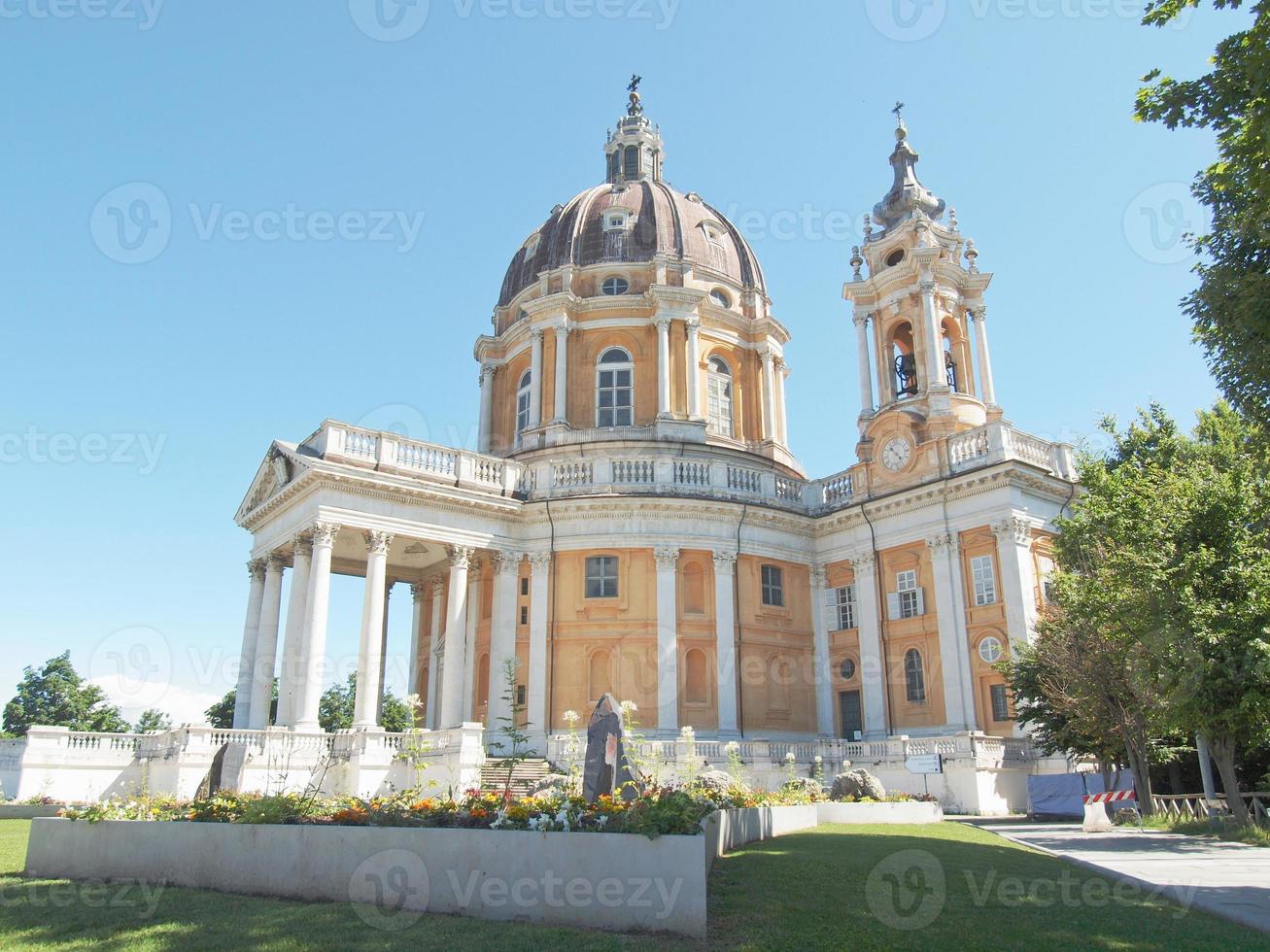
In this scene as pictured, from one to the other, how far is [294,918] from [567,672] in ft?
76.6

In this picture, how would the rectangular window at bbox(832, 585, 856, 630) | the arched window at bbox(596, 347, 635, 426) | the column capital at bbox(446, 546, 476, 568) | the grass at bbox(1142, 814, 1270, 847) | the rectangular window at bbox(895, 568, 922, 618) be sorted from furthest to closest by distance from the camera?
the arched window at bbox(596, 347, 635, 426), the rectangular window at bbox(832, 585, 856, 630), the rectangular window at bbox(895, 568, 922, 618), the column capital at bbox(446, 546, 476, 568), the grass at bbox(1142, 814, 1270, 847)

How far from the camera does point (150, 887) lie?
1190 cm

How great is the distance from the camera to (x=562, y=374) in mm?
40094

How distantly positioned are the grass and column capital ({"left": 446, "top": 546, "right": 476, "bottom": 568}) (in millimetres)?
20680

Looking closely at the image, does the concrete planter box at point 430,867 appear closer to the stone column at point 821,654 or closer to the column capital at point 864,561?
the column capital at point 864,561

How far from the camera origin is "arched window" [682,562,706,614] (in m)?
34.1

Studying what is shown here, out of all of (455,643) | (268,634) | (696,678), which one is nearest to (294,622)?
(268,634)

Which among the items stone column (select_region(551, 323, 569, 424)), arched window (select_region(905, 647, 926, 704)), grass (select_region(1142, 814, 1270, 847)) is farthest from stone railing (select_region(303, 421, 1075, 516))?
grass (select_region(1142, 814, 1270, 847))

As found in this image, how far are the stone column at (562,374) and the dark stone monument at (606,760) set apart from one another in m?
25.6

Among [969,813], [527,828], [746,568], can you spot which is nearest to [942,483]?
[746,568]

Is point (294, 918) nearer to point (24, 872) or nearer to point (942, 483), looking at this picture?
point (24, 872)

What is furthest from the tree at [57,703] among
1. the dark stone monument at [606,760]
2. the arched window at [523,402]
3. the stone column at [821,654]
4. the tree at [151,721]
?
the dark stone monument at [606,760]

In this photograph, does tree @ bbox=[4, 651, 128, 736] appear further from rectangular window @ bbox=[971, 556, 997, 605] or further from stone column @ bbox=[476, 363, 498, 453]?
rectangular window @ bbox=[971, 556, 997, 605]

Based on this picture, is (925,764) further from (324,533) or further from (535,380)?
(535,380)
